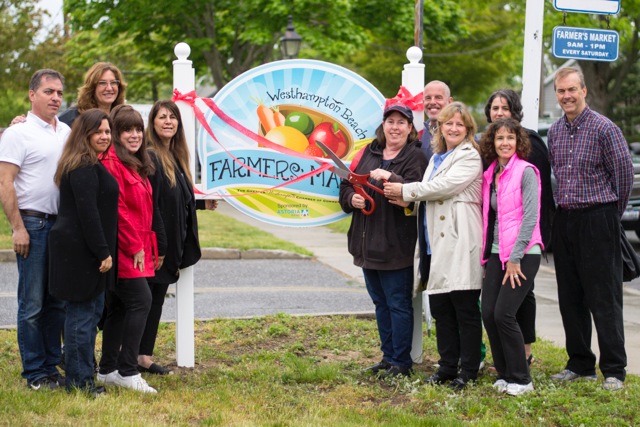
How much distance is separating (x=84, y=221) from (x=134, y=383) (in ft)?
3.79

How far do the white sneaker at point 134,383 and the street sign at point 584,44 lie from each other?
411cm

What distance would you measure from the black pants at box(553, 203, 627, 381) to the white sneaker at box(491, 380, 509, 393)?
63cm

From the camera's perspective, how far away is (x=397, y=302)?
232 inches

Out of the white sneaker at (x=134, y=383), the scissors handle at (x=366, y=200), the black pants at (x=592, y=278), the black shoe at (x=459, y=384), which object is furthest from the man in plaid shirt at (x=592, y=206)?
the white sneaker at (x=134, y=383)

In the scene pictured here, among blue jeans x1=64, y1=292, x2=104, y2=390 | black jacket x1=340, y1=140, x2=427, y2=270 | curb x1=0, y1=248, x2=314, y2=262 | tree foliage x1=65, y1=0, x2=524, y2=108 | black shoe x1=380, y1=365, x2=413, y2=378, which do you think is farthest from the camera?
tree foliage x1=65, y1=0, x2=524, y2=108

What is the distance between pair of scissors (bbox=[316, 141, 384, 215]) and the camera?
585 cm

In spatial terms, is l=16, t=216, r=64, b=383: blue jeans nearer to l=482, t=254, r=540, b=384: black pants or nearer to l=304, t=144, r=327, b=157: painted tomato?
l=304, t=144, r=327, b=157: painted tomato

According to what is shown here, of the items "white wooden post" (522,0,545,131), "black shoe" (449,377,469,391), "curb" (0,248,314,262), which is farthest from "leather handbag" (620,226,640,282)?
"curb" (0,248,314,262)

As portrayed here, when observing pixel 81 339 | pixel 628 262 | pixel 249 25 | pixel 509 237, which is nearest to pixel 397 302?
pixel 509 237

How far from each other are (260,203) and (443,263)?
1586mm

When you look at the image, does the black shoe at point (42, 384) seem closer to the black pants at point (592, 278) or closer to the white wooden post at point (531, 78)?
the black pants at point (592, 278)

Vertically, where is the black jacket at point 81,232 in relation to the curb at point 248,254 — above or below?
above

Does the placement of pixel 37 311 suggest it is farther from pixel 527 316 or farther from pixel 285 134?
pixel 527 316

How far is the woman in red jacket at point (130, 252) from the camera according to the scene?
5.30 metres
